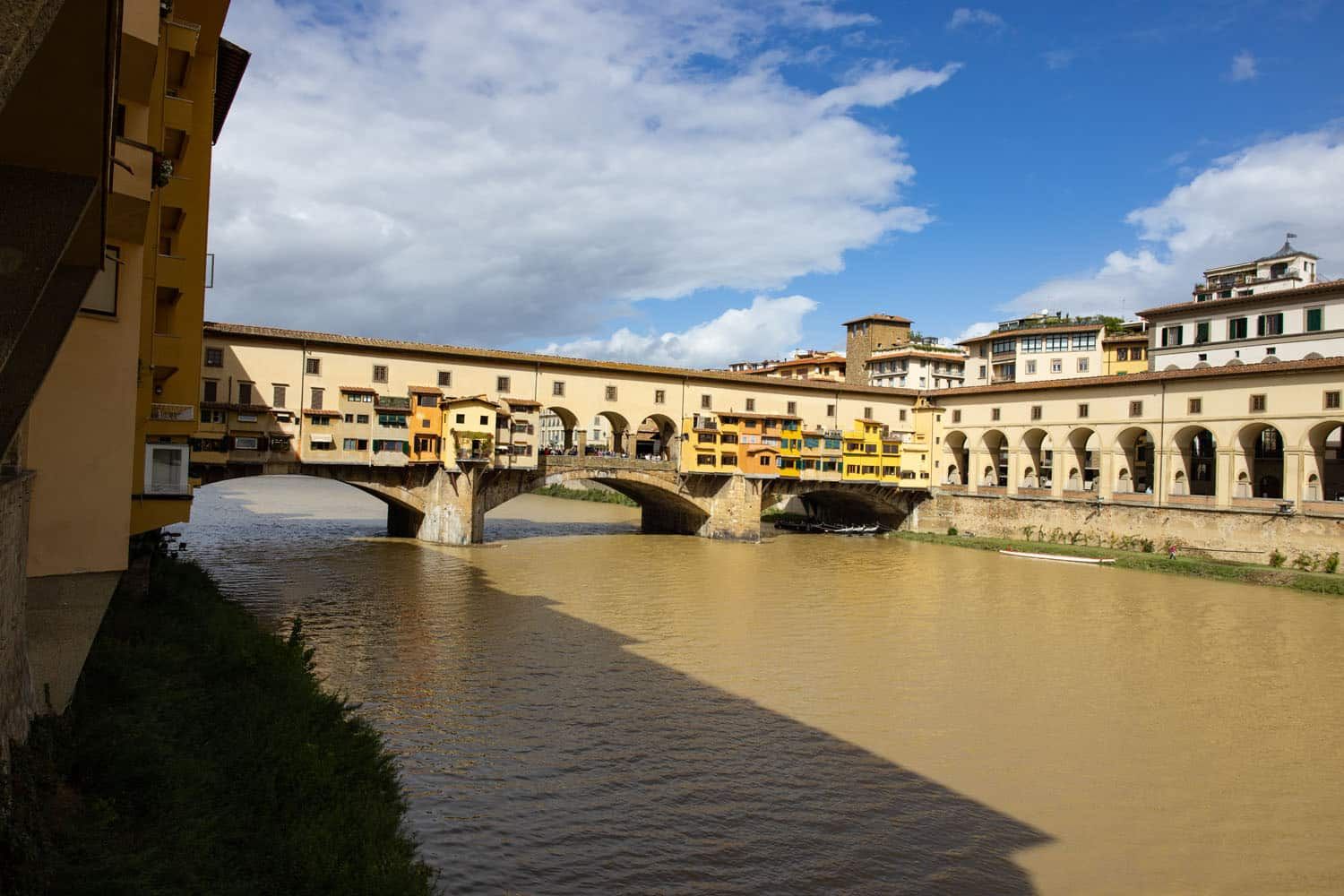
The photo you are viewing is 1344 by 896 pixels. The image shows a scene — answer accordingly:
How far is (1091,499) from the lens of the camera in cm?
4056

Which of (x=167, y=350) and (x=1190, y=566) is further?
(x=1190, y=566)

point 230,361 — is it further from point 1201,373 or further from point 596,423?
point 596,423

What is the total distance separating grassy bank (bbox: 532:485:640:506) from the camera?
200 feet

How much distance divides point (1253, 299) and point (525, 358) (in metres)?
32.9

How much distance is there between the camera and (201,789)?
7926 millimetres

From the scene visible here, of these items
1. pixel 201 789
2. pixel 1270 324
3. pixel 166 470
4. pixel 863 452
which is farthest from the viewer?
pixel 863 452

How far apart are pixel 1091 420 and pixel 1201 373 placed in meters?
5.94

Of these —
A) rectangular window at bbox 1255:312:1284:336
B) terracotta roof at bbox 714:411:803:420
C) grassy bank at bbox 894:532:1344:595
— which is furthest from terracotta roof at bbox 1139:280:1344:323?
terracotta roof at bbox 714:411:803:420

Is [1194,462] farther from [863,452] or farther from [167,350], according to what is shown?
[167,350]

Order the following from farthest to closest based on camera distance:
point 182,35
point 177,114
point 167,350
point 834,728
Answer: point 167,350 → point 834,728 → point 177,114 → point 182,35

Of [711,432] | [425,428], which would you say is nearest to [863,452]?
[711,432]

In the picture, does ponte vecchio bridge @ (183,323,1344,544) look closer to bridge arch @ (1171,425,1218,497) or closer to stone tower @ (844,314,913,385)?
bridge arch @ (1171,425,1218,497)

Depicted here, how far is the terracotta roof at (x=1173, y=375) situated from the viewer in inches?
1329

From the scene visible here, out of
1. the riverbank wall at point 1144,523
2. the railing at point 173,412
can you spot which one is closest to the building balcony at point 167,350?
the railing at point 173,412
